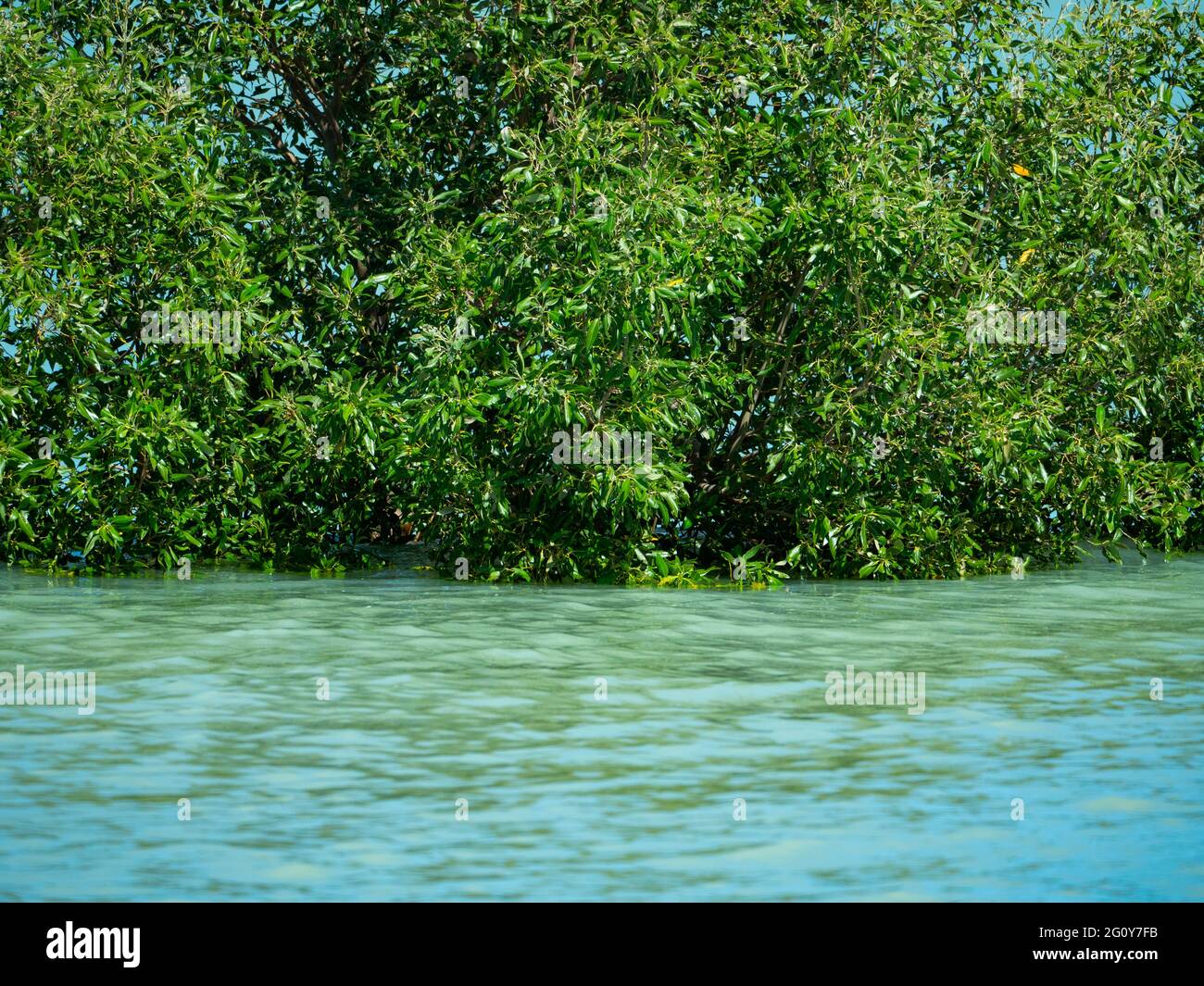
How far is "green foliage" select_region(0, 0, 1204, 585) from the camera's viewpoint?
1609 centimetres

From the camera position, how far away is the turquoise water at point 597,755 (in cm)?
702

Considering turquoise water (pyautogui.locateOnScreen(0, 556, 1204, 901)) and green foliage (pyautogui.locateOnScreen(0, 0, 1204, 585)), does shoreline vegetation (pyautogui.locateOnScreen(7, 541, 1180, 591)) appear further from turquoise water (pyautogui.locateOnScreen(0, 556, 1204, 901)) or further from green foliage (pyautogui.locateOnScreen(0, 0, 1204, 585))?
turquoise water (pyautogui.locateOnScreen(0, 556, 1204, 901))

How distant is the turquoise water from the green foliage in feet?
6.70

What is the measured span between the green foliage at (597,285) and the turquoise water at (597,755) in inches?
80.4

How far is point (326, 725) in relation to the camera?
385 inches

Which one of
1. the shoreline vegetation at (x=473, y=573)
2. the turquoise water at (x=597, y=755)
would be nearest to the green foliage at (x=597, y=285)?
the shoreline vegetation at (x=473, y=573)

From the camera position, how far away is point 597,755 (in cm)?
905

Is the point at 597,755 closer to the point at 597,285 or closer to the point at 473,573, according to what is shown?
the point at 597,285

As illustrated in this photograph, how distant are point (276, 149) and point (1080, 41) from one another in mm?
8029

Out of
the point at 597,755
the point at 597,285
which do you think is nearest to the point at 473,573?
the point at 597,285

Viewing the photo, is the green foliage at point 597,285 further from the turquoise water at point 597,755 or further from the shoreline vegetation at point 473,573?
the turquoise water at point 597,755

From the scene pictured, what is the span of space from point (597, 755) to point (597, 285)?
7088 mm

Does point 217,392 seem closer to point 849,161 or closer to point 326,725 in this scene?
point 849,161
